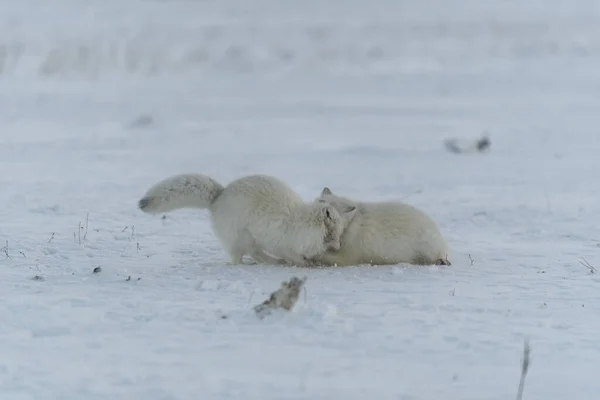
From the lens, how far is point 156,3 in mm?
37750

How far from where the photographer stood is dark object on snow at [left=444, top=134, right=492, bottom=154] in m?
14.3

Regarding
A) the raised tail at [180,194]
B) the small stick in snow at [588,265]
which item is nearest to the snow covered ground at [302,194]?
the small stick in snow at [588,265]

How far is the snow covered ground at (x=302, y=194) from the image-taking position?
431cm

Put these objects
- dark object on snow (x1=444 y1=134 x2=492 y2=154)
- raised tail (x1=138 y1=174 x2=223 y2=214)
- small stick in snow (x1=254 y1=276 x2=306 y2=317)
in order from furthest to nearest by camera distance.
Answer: dark object on snow (x1=444 y1=134 x2=492 y2=154) → raised tail (x1=138 y1=174 x2=223 y2=214) → small stick in snow (x1=254 y1=276 x2=306 y2=317)

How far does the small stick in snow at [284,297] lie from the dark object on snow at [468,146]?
9656 millimetres

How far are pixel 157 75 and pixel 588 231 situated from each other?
56.8 ft

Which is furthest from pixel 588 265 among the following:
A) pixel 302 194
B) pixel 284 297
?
pixel 302 194

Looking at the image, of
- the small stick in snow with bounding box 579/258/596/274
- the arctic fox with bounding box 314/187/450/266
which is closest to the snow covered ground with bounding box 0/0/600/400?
the small stick in snow with bounding box 579/258/596/274

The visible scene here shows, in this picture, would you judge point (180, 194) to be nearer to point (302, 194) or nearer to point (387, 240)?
point (387, 240)

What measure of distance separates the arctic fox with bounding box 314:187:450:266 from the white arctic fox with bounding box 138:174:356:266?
112 millimetres

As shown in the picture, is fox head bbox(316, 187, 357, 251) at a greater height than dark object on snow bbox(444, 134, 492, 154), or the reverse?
dark object on snow bbox(444, 134, 492, 154)

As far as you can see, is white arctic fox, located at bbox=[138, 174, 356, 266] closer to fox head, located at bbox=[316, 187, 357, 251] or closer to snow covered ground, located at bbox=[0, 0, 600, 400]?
fox head, located at bbox=[316, 187, 357, 251]

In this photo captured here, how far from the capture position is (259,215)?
6699 mm

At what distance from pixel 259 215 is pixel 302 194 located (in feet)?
13.8
